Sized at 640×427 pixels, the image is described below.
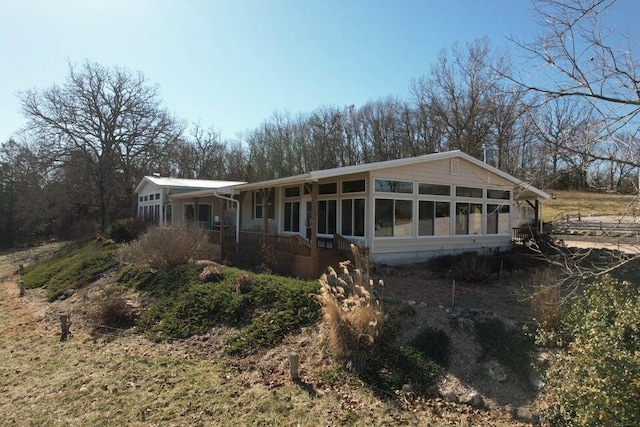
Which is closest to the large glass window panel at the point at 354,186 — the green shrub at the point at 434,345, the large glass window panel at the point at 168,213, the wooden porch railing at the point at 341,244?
the wooden porch railing at the point at 341,244

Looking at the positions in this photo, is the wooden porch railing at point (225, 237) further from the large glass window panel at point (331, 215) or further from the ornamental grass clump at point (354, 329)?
the ornamental grass clump at point (354, 329)

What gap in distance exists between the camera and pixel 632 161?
3451mm

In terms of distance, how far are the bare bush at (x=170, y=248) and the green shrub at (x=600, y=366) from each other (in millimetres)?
10145

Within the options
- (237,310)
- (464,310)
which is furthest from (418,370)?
(237,310)

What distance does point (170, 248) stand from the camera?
1209 cm

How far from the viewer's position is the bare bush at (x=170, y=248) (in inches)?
478

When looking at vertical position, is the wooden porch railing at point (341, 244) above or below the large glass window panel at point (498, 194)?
below

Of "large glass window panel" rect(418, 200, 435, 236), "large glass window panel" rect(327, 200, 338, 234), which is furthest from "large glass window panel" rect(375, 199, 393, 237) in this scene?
"large glass window panel" rect(327, 200, 338, 234)

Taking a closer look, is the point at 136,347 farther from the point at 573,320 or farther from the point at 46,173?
the point at 46,173

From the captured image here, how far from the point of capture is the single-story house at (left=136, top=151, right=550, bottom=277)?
1193cm

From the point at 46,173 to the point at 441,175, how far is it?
28.0m

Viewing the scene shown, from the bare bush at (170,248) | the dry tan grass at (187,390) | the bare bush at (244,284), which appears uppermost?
the bare bush at (170,248)

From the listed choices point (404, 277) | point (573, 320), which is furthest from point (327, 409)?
point (404, 277)

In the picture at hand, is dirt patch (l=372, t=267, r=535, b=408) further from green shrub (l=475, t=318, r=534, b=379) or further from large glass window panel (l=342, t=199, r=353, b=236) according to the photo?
large glass window panel (l=342, t=199, r=353, b=236)
